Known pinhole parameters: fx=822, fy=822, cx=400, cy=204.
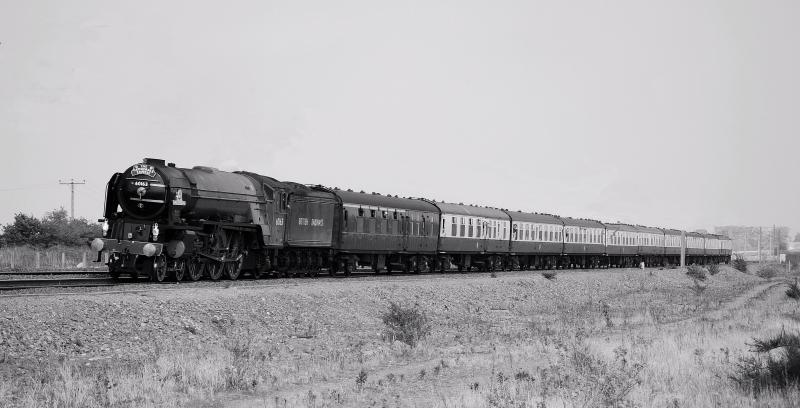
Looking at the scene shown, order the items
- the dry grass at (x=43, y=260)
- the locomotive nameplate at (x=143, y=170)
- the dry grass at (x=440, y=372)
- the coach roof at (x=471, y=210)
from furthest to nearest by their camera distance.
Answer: the coach roof at (x=471, y=210) → the dry grass at (x=43, y=260) → the locomotive nameplate at (x=143, y=170) → the dry grass at (x=440, y=372)

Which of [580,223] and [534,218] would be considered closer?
[534,218]

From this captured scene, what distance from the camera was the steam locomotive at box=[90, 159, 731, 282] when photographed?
25.2 meters

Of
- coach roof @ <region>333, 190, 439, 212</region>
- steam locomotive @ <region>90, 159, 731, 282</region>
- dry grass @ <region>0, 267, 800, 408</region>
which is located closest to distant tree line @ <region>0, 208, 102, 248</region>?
steam locomotive @ <region>90, 159, 731, 282</region>

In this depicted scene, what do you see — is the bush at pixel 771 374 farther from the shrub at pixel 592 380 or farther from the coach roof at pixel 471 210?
the coach roof at pixel 471 210

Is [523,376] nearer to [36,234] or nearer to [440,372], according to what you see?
[440,372]

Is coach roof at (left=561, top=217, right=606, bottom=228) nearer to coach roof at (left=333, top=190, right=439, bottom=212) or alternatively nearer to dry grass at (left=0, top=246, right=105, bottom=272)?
coach roof at (left=333, top=190, right=439, bottom=212)

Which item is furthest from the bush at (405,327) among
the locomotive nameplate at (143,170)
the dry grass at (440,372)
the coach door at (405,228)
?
the coach door at (405,228)

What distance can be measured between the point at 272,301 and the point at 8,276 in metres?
11.7

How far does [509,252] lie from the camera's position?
53.0 meters

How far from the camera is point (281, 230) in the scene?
31.2 m

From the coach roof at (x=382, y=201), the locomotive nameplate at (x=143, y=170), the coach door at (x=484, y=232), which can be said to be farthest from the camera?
the coach door at (x=484, y=232)

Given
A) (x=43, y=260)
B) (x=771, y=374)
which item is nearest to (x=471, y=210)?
(x=43, y=260)

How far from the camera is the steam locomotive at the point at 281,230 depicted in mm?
25219

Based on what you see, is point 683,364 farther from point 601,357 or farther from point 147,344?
point 147,344
